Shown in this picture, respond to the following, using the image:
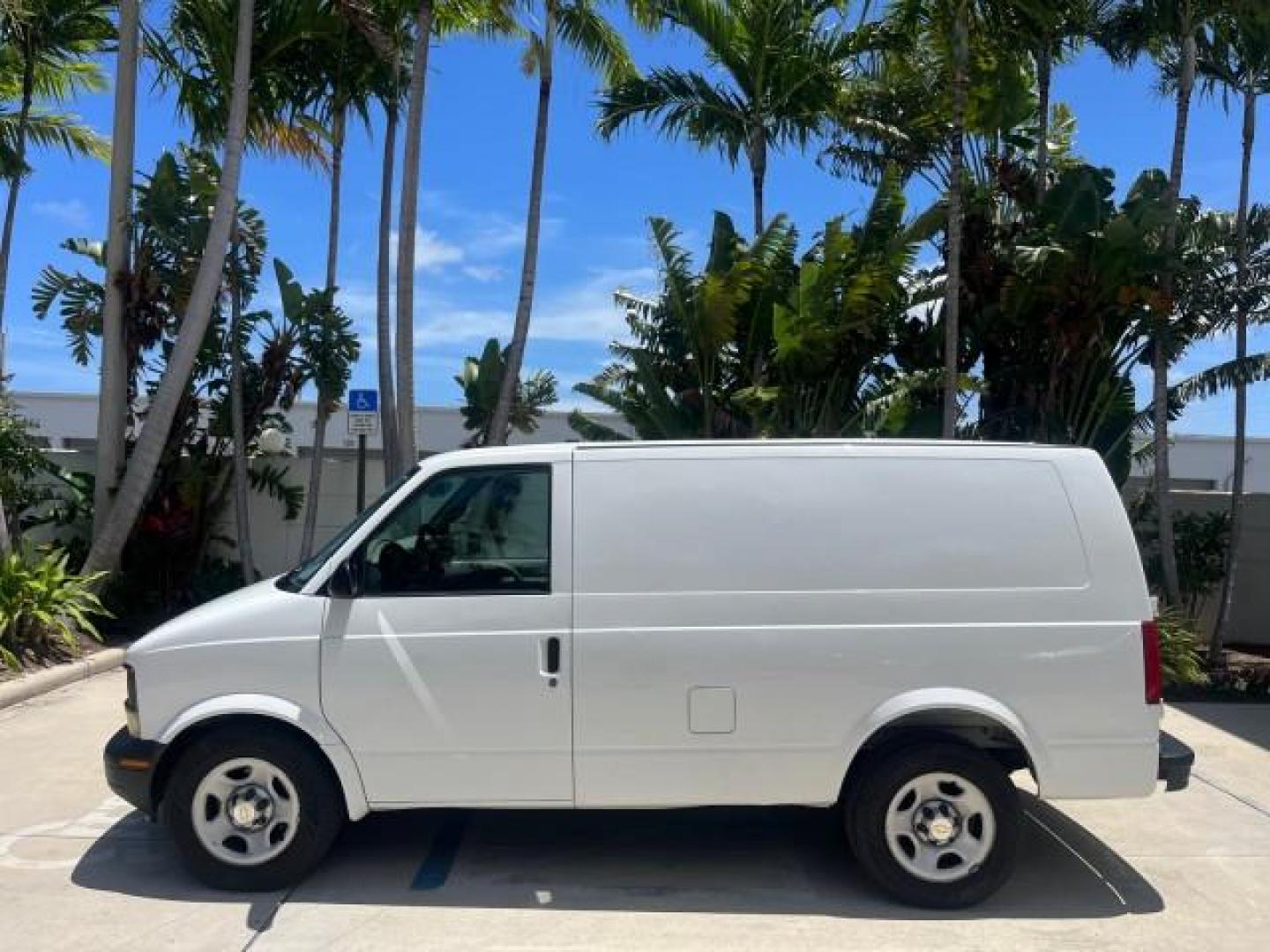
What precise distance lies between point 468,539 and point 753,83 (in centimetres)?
1087

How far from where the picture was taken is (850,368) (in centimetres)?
1332

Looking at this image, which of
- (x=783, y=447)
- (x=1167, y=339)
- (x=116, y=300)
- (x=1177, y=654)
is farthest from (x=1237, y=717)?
(x=116, y=300)

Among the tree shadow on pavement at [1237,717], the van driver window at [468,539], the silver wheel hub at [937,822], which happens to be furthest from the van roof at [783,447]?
the tree shadow on pavement at [1237,717]

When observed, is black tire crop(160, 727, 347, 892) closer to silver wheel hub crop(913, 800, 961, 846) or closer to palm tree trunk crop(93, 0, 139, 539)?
silver wheel hub crop(913, 800, 961, 846)

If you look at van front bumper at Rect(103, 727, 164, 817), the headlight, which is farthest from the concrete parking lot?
the headlight

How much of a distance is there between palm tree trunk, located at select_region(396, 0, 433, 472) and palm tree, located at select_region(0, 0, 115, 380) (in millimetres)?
3839

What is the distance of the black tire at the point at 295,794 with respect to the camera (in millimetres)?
5023

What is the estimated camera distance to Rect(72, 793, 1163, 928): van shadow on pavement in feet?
16.6

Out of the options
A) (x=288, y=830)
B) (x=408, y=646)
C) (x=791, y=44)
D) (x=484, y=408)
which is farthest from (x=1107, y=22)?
(x=288, y=830)

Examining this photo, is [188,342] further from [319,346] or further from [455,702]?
[455,702]

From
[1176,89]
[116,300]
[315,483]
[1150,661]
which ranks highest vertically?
[1176,89]

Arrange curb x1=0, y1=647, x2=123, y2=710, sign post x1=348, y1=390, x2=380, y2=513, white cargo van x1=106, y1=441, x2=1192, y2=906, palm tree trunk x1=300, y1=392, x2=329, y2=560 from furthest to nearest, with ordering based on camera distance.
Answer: palm tree trunk x1=300, y1=392, x2=329, y2=560
sign post x1=348, y1=390, x2=380, y2=513
curb x1=0, y1=647, x2=123, y2=710
white cargo van x1=106, y1=441, x2=1192, y2=906

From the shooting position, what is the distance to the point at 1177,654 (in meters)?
10.0

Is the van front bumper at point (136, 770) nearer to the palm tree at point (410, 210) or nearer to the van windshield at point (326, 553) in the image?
the van windshield at point (326, 553)
